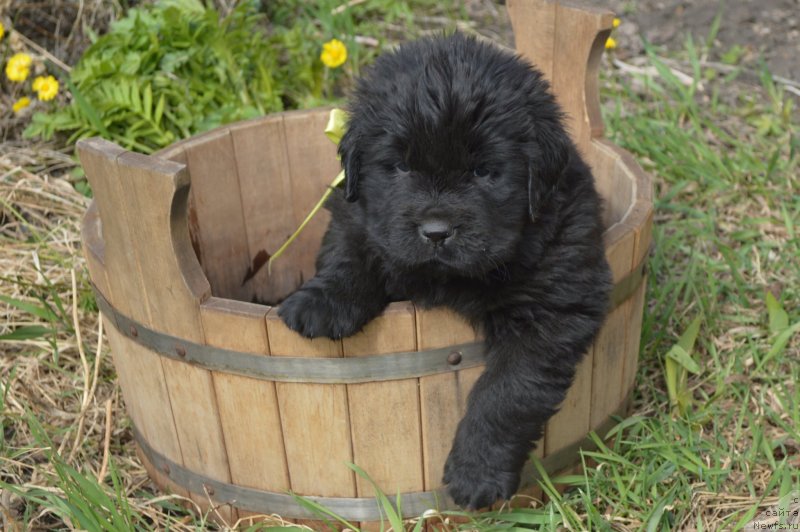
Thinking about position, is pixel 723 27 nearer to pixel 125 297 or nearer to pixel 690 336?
pixel 690 336

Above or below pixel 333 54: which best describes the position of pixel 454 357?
below

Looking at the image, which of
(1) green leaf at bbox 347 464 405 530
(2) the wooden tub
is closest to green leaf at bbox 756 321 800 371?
(2) the wooden tub

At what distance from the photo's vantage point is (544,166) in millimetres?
2586

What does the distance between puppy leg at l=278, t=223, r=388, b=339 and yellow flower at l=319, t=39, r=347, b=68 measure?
223 centimetres

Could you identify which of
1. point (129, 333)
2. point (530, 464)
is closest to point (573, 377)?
point (530, 464)

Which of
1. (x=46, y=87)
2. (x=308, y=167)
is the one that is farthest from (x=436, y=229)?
(x=46, y=87)

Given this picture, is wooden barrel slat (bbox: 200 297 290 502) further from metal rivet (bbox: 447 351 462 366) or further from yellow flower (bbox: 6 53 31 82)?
yellow flower (bbox: 6 53 31 82)

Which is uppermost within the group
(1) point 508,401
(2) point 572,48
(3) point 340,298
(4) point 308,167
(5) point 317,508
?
(2) point 572,48

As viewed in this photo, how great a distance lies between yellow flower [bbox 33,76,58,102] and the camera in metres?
4.67

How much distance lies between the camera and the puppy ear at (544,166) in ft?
8.44

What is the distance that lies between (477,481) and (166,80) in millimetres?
2885

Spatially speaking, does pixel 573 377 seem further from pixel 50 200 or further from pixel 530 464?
pixel 50 200

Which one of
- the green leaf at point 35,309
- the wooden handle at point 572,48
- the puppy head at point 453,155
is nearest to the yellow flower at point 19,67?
the green leaf at point 35,309

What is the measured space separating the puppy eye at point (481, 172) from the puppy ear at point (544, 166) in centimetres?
12
